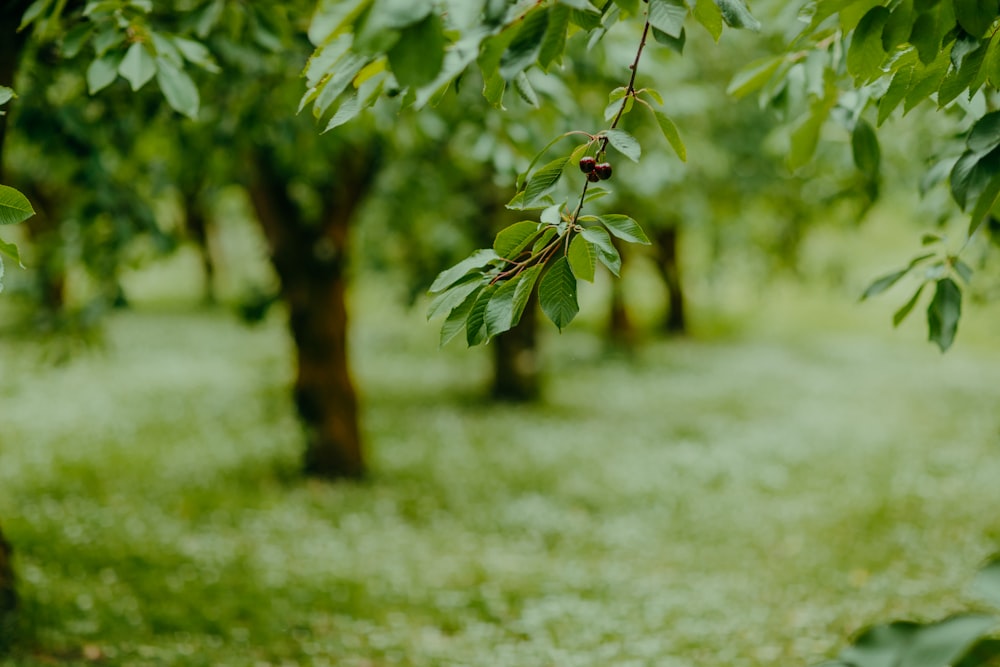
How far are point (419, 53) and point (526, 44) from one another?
0.82 ft

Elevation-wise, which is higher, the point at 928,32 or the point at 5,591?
the point at 928,32

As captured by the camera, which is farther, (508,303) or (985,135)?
(508,303)

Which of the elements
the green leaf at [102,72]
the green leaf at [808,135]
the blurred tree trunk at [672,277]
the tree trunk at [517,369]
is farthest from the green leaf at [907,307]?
the blurred tree trunk at [672,277]

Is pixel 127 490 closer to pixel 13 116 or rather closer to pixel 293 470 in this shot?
pixel 293 470

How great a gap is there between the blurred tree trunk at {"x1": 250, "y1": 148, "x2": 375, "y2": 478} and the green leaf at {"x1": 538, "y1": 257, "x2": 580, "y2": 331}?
296 inches

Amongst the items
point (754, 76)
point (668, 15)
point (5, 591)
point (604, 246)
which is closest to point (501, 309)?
point (604, 246)

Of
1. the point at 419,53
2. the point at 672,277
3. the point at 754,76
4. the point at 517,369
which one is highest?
the point at 672,277

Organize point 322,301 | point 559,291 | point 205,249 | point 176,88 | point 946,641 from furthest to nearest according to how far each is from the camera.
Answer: point 205,249, point 322,301, point 176,88, point 559,291, point 946,641

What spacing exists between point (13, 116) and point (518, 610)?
4.72 meters

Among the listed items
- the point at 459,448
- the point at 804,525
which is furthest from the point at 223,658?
the point at 459,448

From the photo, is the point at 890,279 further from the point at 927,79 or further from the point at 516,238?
the point at 516,238

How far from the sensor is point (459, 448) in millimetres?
12023

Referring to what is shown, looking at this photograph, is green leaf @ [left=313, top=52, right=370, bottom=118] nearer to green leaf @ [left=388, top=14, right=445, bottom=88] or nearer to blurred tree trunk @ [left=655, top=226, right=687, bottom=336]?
green leaf @ [left=388, top=14, right=445, bottom=88]

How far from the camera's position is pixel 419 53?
1460 millimetres
